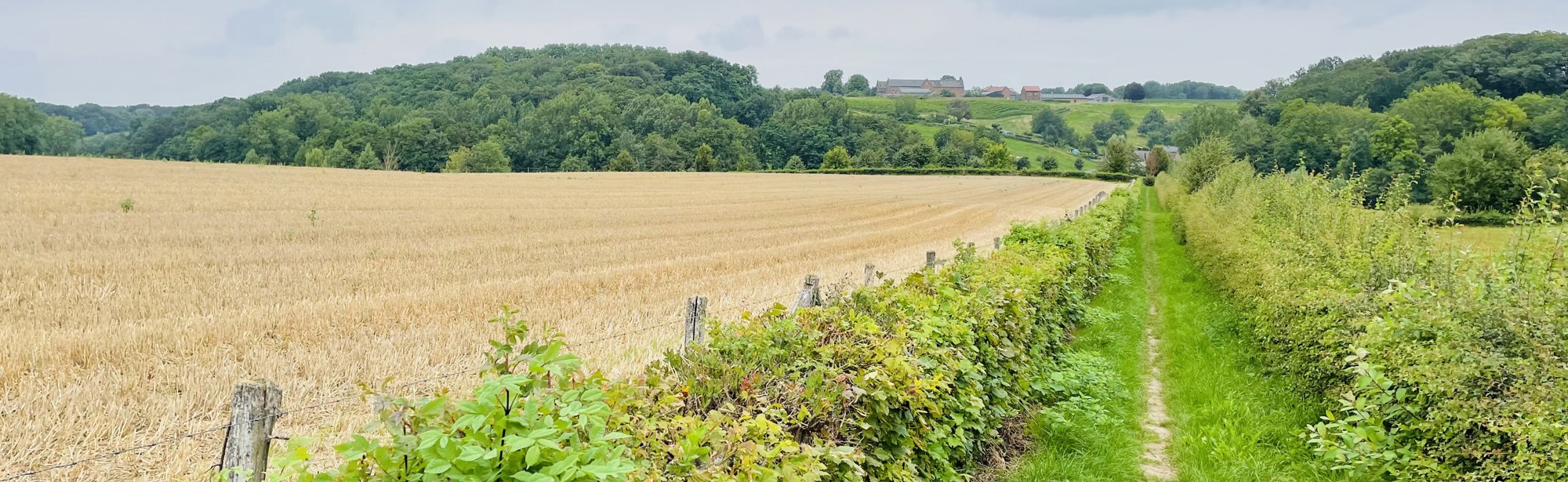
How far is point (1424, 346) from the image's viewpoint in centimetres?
591

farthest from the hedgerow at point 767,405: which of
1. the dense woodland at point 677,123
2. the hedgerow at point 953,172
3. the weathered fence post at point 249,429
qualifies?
the hedgerow at point 953,172

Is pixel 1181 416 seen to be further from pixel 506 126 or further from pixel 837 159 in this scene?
pixel 506 126

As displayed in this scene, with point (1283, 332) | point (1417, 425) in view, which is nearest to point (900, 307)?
point (1417, 425)

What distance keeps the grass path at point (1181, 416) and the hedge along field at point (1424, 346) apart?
1.46 ft

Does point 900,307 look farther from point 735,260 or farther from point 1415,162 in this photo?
point 1415,162

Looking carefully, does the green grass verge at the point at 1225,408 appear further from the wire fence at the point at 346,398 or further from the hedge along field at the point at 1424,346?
the wire fence at the point at 346,398

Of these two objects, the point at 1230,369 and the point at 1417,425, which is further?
the point at 1230,369

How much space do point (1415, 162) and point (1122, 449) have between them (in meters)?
74.2

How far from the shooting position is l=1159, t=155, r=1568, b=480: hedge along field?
480 centimetres

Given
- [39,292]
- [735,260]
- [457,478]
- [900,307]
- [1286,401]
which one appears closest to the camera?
[457,478]

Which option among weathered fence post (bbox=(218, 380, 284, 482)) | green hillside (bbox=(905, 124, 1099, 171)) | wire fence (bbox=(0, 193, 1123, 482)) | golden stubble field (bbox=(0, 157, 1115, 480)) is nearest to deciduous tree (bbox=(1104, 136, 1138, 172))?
green hillside (bbox=(905, 124, 1099, 171))

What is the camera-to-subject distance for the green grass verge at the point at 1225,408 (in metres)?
6.88

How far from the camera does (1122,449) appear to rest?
283 inches

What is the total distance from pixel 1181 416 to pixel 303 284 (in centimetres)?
1114
